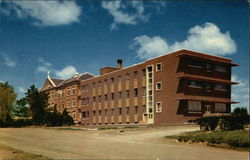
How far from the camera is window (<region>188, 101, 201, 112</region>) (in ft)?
133

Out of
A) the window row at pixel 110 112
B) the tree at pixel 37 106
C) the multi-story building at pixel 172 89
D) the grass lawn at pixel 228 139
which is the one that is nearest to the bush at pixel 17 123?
the tree at pixel 37 106

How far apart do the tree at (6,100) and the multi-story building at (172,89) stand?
16.5 metres

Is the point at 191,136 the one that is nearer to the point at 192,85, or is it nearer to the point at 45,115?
the point at 192,85

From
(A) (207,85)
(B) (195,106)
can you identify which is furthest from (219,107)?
(B) (195,106)

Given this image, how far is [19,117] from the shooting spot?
2264 inches

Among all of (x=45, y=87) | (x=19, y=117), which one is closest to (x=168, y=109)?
(x=19, y=117)

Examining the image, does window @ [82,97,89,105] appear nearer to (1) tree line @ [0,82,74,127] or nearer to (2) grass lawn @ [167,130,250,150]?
(1) tree line @ [0,82,74,127]

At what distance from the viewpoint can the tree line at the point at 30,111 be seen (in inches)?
1874

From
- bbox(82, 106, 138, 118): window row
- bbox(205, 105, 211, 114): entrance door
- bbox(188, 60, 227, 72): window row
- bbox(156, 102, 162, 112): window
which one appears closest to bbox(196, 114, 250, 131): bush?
bbox(188, 60, 227, 72): window row

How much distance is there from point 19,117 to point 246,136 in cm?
4791

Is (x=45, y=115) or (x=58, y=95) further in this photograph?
(x=58, y=95)

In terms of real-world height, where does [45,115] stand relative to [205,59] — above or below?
below

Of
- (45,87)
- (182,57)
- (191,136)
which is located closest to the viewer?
(191,136)

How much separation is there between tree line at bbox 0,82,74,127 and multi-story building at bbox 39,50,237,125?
9630 millimetres
